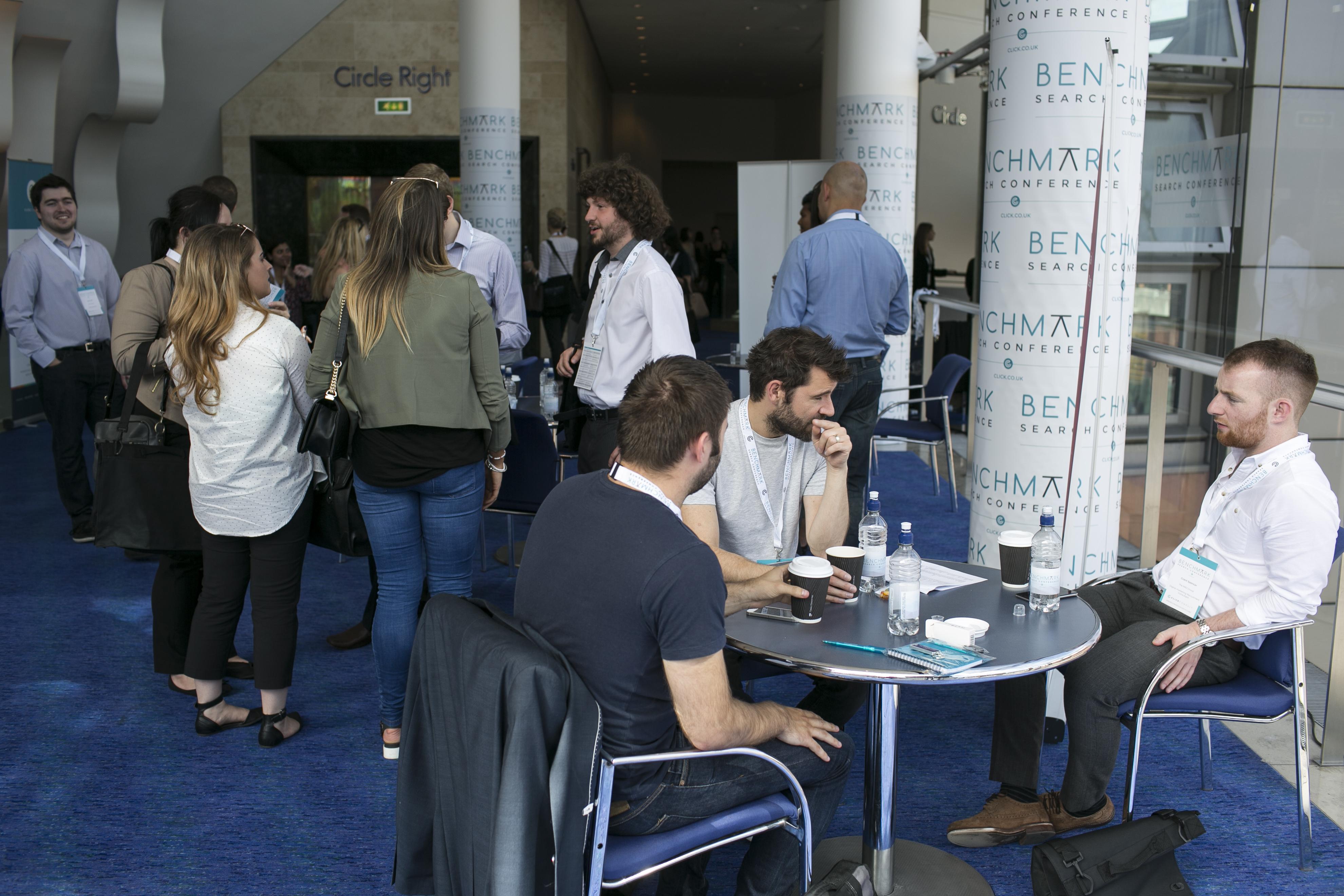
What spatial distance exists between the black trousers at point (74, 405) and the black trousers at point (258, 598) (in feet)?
7.89

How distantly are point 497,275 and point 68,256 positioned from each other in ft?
8.34

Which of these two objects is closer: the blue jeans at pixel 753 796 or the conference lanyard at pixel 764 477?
the blue jeans at pixel 753 796

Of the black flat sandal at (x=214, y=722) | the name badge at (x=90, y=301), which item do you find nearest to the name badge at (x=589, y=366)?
the black flat sandal at (x=214, y=722)

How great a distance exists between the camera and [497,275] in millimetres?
4258

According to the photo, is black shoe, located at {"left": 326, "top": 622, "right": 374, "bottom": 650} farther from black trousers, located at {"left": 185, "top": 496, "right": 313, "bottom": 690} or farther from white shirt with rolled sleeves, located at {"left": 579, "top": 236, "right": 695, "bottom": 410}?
white shirt with rolled sleeves, located at {"left": 579, "top": 236, "right": 695, "bottom": 410}

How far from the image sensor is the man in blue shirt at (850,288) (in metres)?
4.40

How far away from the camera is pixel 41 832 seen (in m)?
2.70

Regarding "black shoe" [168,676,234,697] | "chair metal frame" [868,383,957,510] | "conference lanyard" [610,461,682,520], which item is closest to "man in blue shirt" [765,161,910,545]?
"chair metal frame" [868,383,957,510]

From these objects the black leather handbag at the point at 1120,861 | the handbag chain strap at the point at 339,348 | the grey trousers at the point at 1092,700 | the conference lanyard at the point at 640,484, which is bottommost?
the black leather handbag at the point at 1120,861

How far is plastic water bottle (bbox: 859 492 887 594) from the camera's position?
245 cm

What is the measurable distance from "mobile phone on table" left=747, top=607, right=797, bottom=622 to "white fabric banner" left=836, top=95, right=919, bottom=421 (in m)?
5.16

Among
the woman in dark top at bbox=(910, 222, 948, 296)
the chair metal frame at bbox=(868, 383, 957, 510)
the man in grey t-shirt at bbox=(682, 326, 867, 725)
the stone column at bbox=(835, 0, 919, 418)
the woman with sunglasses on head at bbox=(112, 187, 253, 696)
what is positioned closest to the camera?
the man in grey t-shirt at bbox=(682, 326, 867, 725)

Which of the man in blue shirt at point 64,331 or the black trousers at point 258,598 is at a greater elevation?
the man in blue shirt at point 64,331

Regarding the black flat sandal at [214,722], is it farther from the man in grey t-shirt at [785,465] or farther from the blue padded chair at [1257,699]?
the blue padded chair at [1257,699]
